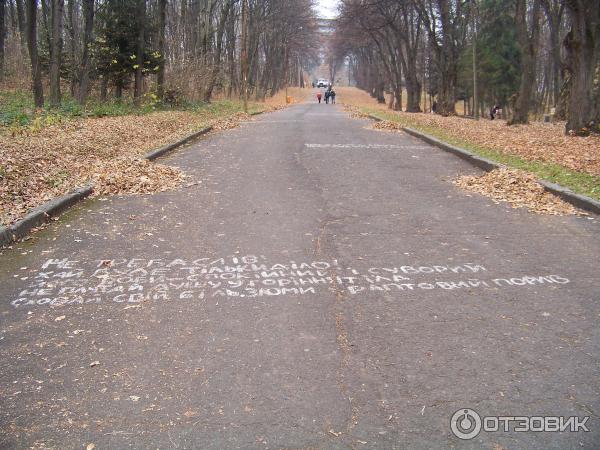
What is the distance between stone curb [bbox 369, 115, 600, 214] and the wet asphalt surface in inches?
20.0

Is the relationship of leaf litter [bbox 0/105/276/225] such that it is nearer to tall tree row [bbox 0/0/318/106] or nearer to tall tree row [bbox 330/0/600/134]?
tall tree row [bbox 0/0/318/106]

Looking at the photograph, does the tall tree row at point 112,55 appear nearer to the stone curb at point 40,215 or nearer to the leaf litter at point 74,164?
the leaf litter at point 74,164

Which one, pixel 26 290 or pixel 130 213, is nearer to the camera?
pixel 26 290

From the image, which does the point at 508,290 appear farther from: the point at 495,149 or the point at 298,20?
the point at 298,20

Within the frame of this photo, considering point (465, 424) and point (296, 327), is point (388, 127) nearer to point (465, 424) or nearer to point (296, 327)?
point (296, 327)

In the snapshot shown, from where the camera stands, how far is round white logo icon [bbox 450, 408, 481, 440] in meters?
2.98

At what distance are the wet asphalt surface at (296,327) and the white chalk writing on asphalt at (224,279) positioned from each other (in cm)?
3

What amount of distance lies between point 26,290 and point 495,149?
11567mm

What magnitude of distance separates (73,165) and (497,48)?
42741 millimetres

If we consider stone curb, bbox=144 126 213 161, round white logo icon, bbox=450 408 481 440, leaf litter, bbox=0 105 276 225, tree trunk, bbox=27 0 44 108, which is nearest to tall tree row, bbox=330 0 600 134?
stone curb, bbox=144 126 213 161

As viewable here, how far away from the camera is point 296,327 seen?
423 centimetres

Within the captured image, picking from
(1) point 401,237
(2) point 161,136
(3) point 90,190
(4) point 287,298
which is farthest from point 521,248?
(2) point 161,136

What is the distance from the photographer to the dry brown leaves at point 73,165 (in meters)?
8.23

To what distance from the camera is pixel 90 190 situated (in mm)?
8766
